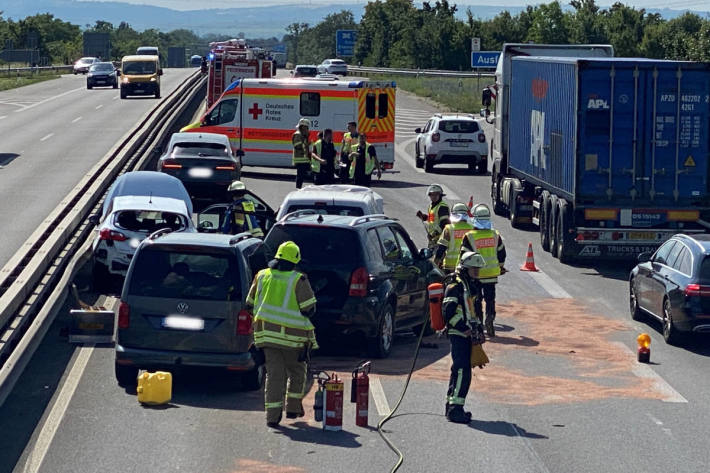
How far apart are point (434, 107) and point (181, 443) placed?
56.5m

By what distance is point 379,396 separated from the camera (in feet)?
45.8

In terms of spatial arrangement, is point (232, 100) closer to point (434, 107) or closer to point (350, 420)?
point (350, 420)

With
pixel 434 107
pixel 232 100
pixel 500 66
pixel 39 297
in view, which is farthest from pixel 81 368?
pixel 434 107

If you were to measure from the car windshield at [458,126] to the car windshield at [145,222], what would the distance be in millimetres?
19833

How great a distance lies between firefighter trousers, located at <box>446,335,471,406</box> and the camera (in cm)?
1273

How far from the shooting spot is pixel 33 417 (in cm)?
1270

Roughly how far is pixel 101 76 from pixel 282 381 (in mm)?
63792

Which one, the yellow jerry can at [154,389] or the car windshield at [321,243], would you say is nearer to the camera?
the yellow jerry can at [154,389]

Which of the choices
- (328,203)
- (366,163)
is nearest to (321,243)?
(328,203)

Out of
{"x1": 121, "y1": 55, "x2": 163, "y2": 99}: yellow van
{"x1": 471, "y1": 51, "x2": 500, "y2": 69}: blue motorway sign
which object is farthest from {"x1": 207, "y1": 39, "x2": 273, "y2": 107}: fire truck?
{"x1": 471, "y1": 51, "x2": 500, "y2": 69}: blue motorway sign

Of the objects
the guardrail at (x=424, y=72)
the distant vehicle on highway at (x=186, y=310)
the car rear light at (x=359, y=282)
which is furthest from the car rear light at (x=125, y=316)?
the guardrail at (x=424, y=72)

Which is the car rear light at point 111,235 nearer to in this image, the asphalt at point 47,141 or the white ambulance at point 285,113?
the asphalt at point 47,141

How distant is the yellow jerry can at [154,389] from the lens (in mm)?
13250

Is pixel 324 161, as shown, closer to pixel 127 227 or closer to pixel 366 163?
pixel 366 163
